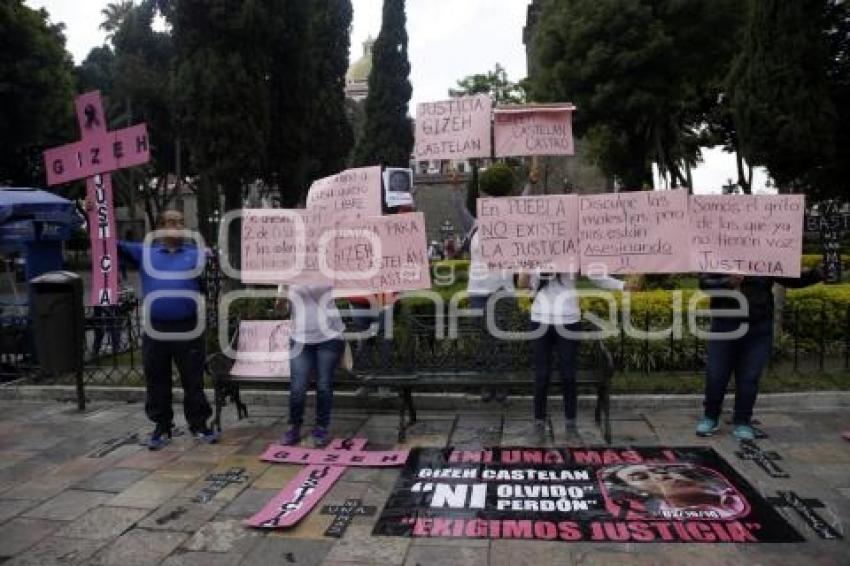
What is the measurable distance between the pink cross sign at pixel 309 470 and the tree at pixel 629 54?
1518 cm

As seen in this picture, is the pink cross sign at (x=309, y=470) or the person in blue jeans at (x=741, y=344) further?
the person in blue jeans at (x=741, y=344)

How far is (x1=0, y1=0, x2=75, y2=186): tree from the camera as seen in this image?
76.9 ft

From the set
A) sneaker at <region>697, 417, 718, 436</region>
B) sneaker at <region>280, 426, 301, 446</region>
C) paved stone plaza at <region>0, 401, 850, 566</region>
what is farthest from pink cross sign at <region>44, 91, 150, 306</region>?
sneaker at <region>697, 417, 718, 436</region>

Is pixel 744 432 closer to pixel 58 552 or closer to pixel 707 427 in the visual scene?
pixel 707 427

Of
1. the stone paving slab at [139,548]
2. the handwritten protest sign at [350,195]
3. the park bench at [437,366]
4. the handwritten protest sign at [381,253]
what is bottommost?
the stone paving slab at [139,548]

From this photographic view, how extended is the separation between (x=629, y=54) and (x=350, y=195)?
1402cm

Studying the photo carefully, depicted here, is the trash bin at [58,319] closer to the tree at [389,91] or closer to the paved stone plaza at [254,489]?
the paved stone plaza at [254,489]

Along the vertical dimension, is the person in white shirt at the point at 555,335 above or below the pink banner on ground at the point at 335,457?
above

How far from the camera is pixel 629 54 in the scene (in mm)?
18391

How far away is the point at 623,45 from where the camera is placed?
18.8 metres

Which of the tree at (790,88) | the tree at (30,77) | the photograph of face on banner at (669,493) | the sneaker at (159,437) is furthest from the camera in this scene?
the tree at (30,77)

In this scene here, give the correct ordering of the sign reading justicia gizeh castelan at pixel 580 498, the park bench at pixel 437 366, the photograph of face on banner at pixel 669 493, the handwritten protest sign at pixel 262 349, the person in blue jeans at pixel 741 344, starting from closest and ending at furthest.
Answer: the sign reading justicia gizeh castelan at pixel 580 498 → the photograph of face on banner at pixel 669 493 → the person in blue jeans at pixel 741 344 → the park bench at pixel 437 366 → the handwritten protest sign at pixel 262 349

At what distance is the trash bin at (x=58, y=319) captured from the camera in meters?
7.75

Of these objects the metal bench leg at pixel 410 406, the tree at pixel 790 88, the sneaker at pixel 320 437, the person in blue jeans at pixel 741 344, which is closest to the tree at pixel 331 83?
the tree at pixel 790 88
